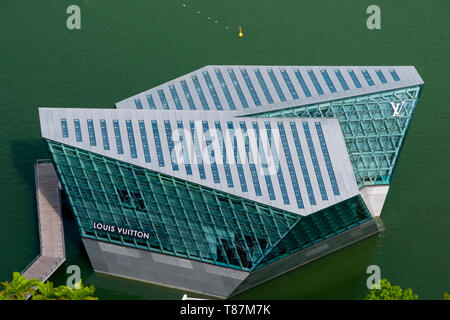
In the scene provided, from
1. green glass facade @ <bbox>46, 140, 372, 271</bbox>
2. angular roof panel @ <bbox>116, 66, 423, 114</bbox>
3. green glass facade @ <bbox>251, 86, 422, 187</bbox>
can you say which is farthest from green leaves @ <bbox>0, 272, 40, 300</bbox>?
green glass facade @ <bbox>251, 86, 422, 187</bbox>

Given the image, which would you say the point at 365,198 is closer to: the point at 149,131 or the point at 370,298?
the point at 370,298

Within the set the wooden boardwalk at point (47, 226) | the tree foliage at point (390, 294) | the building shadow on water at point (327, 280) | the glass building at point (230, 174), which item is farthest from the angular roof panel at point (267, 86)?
the tree foliage at point (390, 294)

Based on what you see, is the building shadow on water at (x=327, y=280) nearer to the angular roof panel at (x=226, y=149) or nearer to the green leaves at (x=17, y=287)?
the angular roof panel at (x=226, y=149)
